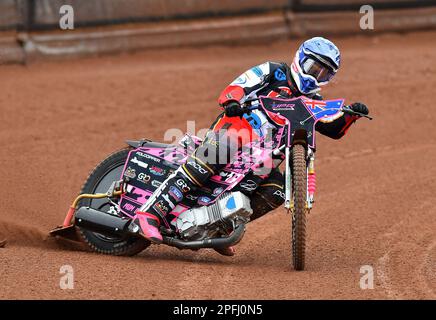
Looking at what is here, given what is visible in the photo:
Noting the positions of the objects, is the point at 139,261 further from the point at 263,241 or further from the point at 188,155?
the point at 263,241

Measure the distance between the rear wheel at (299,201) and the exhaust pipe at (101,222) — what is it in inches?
57.2

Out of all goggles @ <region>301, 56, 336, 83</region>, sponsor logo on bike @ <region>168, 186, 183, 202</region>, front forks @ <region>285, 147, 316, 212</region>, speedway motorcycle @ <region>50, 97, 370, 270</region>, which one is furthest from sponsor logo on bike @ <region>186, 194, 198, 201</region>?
goggles @ <region>301, 56, 336, 83</region>

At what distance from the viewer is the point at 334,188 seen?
1051 centimetres

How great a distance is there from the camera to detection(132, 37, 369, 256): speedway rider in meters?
7.57

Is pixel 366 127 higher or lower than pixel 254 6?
lower

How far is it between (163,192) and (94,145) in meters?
4.12

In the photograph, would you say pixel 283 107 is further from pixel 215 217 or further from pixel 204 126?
pixel 204 126

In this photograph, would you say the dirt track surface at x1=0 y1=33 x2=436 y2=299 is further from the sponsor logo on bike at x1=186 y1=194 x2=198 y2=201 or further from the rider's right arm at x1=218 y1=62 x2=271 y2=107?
the rider's right arm at x1=218 y1=62 x2=271 y2=107

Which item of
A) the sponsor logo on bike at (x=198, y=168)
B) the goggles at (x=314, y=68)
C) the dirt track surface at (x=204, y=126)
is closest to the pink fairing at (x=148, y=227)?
the dirt track surface at (x=204, y=126)

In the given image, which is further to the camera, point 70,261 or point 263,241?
point 263,241

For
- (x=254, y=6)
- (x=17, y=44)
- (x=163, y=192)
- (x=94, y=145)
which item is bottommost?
(x=163, y=192)

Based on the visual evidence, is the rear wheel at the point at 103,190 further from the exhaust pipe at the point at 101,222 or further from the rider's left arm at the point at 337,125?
the rider's left arm at the point at 337,125

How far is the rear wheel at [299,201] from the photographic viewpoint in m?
7.04

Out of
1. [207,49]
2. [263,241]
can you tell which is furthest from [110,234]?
[207,49]
